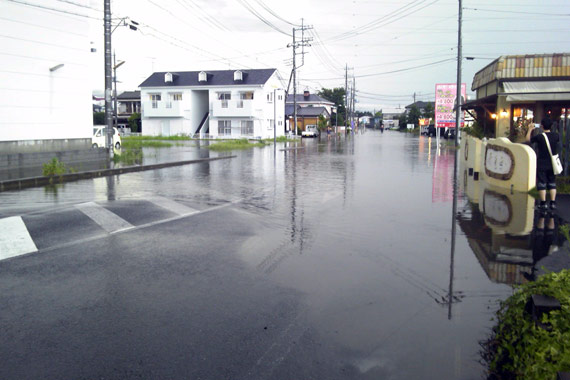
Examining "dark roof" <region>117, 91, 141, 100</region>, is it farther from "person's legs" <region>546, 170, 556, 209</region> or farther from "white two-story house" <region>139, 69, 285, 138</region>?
"person's legs" <region>546, 170, 556, 209</region>

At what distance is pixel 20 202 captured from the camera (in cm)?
1192

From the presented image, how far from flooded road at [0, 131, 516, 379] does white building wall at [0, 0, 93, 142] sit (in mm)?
10426

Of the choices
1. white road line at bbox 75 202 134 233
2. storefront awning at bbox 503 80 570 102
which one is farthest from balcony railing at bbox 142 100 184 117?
white road line at bbox 75 202 134 233

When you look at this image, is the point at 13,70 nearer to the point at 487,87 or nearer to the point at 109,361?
the point at 109,361

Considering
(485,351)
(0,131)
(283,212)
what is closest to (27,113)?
(0,131)

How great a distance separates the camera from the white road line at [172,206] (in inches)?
426

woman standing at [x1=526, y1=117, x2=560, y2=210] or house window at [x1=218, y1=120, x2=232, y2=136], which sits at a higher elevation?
house window at [x1=218, y1=120, x2=232, y2=136]

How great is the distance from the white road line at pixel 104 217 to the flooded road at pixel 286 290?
291mm

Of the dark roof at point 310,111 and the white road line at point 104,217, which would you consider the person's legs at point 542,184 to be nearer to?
the white road line at point 104,217

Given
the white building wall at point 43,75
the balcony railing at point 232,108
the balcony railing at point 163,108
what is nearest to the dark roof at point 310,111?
the balcony railing at point 232,108

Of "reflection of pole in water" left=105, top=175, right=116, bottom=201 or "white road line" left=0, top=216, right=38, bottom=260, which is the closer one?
"white road line" left=0, top=216, right=38, bottom=260

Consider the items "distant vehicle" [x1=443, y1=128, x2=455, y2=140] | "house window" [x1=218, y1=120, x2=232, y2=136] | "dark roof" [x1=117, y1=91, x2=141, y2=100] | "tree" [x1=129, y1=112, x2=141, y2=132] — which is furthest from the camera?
"dark roof" [x1=117, y1=91, x2=141, y2=100]

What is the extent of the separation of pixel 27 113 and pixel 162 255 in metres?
16.9

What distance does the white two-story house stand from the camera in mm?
64438
